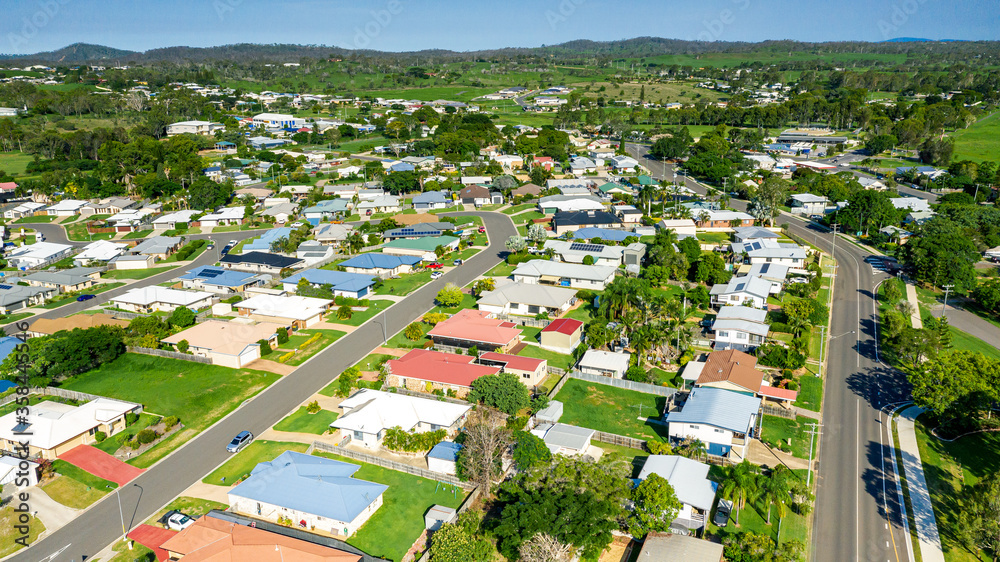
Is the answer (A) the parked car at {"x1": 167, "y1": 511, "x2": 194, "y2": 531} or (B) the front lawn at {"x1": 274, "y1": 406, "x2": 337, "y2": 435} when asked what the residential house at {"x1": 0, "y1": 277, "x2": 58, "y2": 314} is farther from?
(A) the parked car at {"x1": 167, "y1": 511, "x2": 194, "y2": 531}

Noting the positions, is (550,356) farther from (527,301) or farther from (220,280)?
(220,280)

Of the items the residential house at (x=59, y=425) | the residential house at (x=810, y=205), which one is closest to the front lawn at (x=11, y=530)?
the residential house at (x=59, y=425)

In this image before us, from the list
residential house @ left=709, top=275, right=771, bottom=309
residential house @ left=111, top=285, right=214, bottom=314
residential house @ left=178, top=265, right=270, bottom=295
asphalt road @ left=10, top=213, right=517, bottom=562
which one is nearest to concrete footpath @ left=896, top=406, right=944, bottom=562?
residential house @ left=709, top=275, right=771, bottom=309

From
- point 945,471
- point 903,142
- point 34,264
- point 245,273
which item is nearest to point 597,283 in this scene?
point 945,471

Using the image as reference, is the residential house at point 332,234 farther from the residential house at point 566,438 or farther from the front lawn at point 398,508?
the residential house at point 566,438

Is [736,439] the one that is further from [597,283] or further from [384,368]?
[597,283]
